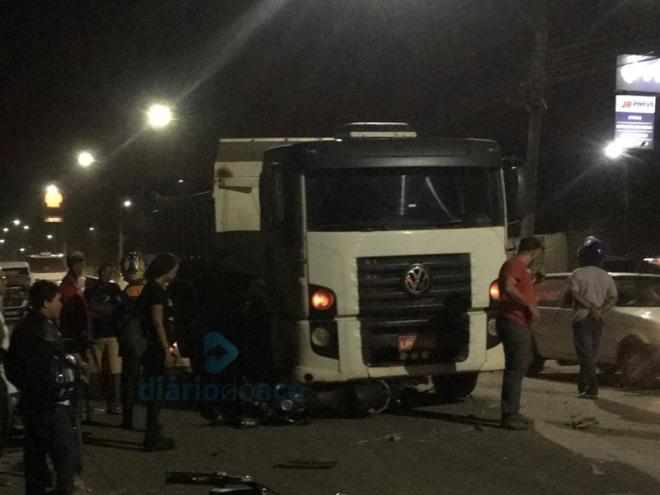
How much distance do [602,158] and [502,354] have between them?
3528cm

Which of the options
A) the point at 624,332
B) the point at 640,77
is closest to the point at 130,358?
the point at 624,332

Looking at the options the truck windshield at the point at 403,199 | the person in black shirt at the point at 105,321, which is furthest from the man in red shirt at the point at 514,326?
the person in black shirt at the point at 105,321

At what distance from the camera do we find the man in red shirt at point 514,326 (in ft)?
29.7

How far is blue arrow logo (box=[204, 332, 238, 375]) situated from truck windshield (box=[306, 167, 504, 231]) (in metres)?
2.57

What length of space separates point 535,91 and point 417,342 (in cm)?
1069

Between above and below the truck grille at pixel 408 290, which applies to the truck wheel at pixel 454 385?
below

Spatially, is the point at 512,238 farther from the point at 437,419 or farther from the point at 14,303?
the point at 14,303

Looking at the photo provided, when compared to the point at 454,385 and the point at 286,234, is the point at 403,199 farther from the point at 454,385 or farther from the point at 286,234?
the point at 454,385

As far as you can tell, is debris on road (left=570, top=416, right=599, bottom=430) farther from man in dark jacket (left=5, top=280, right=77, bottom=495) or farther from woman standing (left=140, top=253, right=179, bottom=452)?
man in dark jacket (left=5, top=280, right=77, bottom=495)

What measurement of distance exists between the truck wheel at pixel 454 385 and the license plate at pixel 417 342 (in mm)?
1184

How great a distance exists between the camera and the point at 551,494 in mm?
6824

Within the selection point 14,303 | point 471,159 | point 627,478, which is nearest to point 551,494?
point 627,478

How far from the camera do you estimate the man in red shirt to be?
906 centimetres

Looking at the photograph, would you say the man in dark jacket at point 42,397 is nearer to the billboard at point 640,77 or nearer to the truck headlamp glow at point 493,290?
the truck headlamp glow at point 493,290
